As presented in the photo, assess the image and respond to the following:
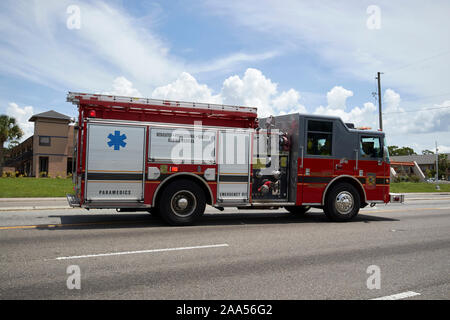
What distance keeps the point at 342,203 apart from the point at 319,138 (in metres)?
1.96

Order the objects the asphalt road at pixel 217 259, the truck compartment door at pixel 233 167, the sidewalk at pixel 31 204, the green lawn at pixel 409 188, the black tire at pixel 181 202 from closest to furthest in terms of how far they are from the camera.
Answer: the asphalt road at pixel 217 259 → the black tire at pixel 181 202 → the truck compartment door at pixel 233 167 → the sidewalk at pixel 31 204 → the green lawn at pixel 409 188

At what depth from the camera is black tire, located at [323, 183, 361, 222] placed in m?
11.0

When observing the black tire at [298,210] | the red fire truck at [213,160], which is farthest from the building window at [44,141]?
the black tire at [298,210]

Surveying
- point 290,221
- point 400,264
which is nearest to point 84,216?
point 290,221

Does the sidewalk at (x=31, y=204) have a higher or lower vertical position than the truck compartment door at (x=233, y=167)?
lower

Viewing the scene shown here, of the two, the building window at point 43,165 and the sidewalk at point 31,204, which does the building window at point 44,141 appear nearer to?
the building window at point 43,165

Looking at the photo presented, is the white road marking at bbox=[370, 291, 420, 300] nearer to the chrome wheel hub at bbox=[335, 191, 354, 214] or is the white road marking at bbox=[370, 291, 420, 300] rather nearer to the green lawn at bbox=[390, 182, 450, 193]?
the chrome wheel hub at bbox=[335, 191, 354, 214]

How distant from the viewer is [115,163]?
9.04 m

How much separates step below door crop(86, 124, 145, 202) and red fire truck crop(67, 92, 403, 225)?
0.02 m

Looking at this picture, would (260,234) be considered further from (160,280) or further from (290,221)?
(160,280)

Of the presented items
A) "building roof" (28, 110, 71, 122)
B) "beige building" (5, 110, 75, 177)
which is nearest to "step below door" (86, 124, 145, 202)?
"beige building" (5, 110, 75, 177)

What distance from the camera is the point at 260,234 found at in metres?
8.74

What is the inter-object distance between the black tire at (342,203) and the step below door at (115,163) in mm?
5207

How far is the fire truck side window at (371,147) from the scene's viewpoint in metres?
11.4
